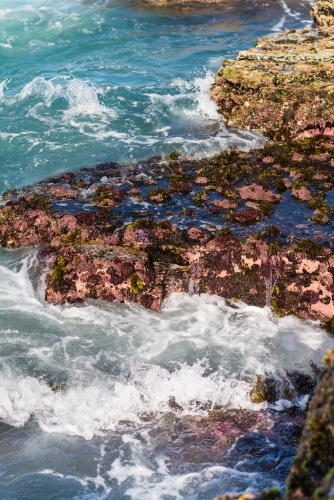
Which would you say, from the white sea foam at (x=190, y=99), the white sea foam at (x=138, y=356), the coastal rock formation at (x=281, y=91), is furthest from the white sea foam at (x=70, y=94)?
the white sea foam at (x=138, y=356)

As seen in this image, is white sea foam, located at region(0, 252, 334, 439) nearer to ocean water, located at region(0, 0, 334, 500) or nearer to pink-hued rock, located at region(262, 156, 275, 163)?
ocean water, located at region(0, 0, 334, 500)

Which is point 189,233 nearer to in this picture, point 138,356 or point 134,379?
point 138,356

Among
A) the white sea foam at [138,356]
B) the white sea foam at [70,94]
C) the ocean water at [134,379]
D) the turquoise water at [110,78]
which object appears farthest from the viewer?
the white sea foam at [70,94]

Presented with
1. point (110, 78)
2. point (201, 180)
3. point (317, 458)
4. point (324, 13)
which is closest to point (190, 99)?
point (110, 78)

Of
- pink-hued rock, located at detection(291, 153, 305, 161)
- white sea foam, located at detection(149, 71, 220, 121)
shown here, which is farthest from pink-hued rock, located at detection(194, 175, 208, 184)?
white sea foam, located at detection(149, 71, 220, 121)

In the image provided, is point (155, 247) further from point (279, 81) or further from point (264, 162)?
point (279, 81)

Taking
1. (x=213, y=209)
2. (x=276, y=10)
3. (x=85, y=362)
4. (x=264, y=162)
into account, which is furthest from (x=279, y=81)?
(x=276, y=10)

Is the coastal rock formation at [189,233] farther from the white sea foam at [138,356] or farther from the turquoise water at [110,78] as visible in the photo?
the turquoise water at [110,78]
